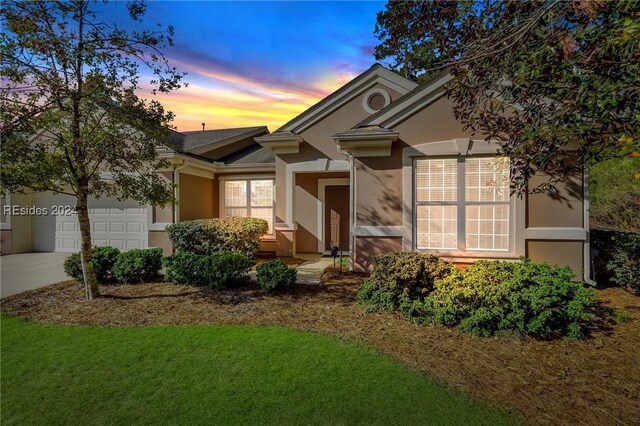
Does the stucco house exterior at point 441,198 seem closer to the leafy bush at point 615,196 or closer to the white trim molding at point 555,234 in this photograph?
the white trim molding at point 555,234

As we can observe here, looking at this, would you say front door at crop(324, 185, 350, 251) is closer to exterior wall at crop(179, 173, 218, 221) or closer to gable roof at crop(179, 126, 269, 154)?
exterior wall at crop(179, 173, 218, 221)

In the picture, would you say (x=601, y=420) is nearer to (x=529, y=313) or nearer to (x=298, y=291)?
(x=529, y=313)

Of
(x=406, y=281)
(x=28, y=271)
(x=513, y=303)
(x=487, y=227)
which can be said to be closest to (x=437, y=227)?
(x=487, y=227)

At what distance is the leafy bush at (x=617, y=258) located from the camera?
7.07 meters

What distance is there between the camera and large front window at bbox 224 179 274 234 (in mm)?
12719

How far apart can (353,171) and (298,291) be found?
10.8 ft

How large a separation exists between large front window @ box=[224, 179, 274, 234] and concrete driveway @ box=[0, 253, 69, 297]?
18.5ft

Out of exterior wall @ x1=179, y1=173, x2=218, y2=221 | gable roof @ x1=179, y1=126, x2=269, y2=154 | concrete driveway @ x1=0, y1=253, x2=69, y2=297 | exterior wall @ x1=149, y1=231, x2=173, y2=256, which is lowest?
concrete driveway @ x1=0, y1=253, x2=69, y2=297

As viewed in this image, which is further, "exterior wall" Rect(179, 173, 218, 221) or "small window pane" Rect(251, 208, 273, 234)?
"small window pane" Rect(251, 208, 273, 234)

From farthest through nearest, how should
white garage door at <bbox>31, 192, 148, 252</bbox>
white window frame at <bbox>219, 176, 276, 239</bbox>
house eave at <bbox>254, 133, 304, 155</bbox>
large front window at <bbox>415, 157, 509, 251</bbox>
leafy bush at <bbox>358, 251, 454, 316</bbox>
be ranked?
white window frame at <bbox>219, 176, 276, 239</bbox>, white garage door at <bbox>31, 192, 148, 252</bbox>, house eave at <bbox>254, 133, 304, 155</bbox>, large front window at <bbox>415, 157, 509, 251</bbox>, leafy bush at <bbox>358, 251, 454, 316</bbox>

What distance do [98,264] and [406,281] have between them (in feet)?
22.3

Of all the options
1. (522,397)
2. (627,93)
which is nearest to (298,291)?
(522,397)

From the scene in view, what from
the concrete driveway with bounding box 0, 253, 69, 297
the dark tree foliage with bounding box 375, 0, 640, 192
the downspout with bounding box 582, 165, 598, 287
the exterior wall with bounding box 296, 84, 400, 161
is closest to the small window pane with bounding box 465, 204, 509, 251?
the downspout with bounding box 582, 165, 598, 287

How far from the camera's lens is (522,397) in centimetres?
336
